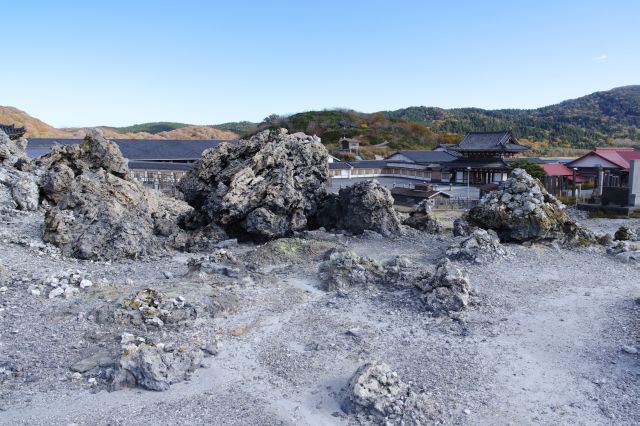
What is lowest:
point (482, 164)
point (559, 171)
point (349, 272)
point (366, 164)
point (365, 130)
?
point (349, 272)

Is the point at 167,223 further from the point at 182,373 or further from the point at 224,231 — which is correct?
the point at 182,373

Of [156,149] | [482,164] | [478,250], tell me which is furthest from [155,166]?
[478,250]

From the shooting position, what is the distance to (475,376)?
9.98 meters

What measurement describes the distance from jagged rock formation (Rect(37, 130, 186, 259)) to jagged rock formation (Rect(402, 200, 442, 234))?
12.0 m

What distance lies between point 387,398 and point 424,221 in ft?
54.6

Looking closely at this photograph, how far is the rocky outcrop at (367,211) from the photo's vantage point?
74.0 feet

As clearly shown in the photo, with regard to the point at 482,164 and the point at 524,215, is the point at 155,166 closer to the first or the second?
the point at 482,164

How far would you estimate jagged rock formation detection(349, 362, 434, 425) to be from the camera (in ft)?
27.7

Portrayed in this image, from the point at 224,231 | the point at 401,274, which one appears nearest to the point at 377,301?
the point at 401,274

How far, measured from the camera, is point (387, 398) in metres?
8.73

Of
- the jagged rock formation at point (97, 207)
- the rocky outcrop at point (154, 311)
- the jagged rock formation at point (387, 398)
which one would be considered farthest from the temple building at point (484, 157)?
the jagged rock formation at point (387, 398)

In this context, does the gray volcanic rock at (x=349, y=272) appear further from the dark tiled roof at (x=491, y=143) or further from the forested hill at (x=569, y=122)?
the forested hill at (x=569, y=122)

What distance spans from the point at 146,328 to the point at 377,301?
6528 millimetres

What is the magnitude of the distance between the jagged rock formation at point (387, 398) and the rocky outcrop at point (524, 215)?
14.0 metres
